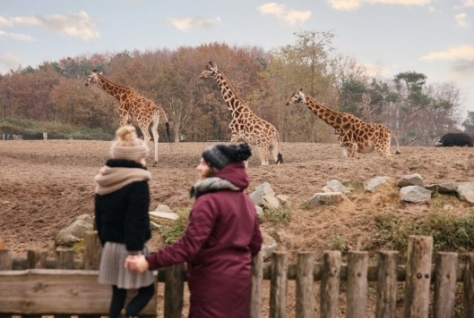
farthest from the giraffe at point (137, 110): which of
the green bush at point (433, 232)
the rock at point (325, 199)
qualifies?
the green bush at point (433, 232)

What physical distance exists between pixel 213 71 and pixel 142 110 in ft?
9.56

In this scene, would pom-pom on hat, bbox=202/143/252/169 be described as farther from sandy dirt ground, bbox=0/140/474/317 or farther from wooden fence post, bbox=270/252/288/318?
sandy dirt ground, bbox=0/140/474/317

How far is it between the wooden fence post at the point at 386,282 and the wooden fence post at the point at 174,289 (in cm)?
136

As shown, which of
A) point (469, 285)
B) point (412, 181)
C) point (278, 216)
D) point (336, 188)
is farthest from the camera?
point (336, 188)

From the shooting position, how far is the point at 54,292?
138 inches

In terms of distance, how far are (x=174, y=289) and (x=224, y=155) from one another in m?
1.01

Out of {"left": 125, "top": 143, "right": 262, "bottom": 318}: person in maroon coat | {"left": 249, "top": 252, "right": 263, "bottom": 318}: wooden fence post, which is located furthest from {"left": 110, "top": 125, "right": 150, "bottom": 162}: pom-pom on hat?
{"left": 249, "top": 252, "right": 263, "bottom": 318}: wooden fence post

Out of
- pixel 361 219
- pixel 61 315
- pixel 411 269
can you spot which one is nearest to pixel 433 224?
pixel 361 219

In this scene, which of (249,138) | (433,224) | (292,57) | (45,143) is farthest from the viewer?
(292,57)

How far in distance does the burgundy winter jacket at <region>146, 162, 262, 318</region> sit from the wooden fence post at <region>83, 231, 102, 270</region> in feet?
1.74

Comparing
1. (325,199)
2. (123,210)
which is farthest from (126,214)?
(325,199)

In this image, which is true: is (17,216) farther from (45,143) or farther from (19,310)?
(45,143)

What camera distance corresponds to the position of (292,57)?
29656 millimetres

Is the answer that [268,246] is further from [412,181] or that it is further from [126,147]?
[126,147]
